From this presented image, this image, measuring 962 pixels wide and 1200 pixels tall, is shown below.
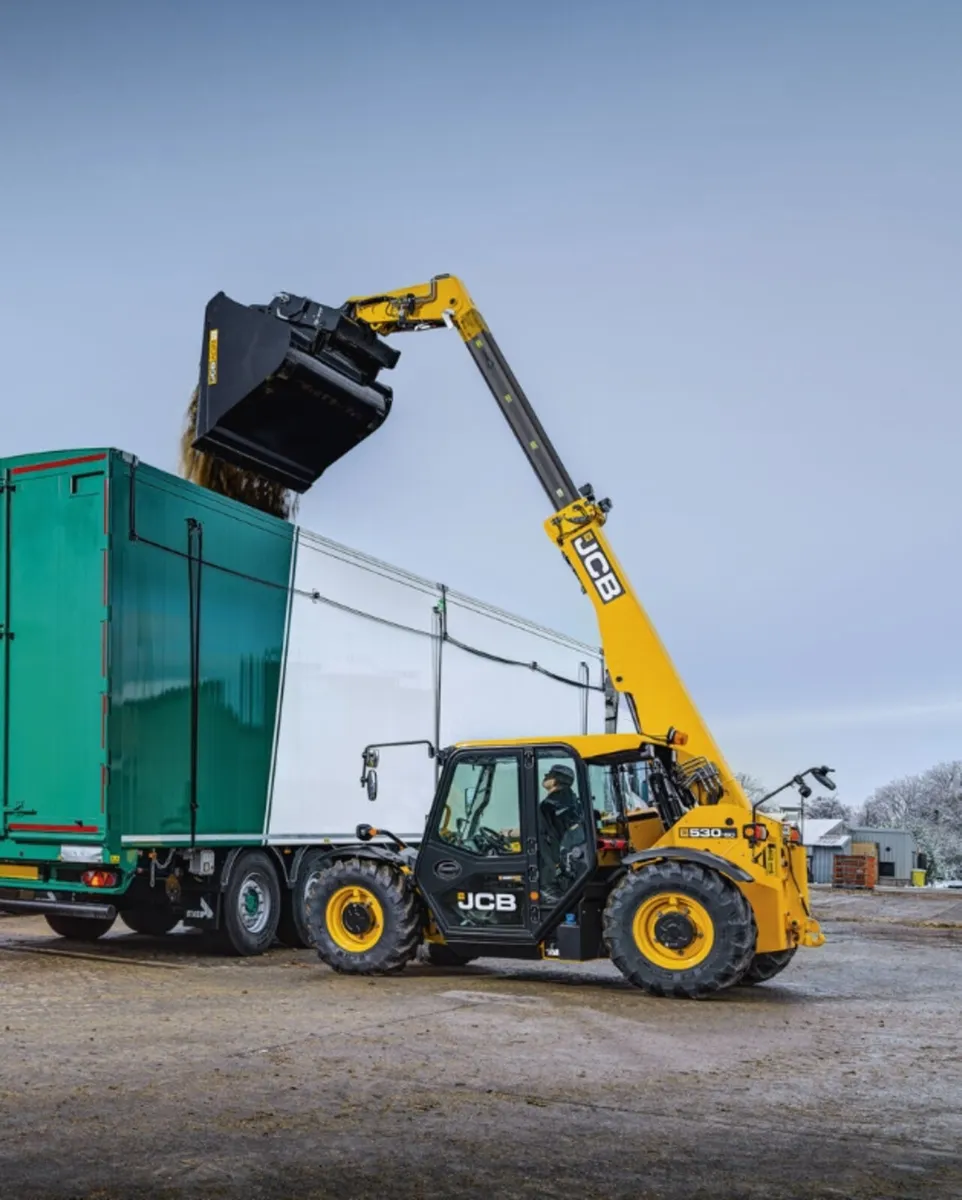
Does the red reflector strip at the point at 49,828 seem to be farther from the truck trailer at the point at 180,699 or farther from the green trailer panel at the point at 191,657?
the green trailer panel at the point at 191,657

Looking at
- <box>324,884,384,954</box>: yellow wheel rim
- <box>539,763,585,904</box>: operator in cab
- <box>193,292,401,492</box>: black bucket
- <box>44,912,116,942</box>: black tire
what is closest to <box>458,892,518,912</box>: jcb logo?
<box>539,763,585,904</box>: operator in cab

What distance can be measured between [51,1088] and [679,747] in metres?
5.77

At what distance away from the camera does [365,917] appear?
10133mm

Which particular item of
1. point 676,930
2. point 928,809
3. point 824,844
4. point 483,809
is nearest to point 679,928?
point 676,930

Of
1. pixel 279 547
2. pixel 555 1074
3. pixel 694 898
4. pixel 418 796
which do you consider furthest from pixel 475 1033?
pixel 418 796

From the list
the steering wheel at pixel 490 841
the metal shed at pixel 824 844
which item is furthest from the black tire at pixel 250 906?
the metal shed at pixel 824 844

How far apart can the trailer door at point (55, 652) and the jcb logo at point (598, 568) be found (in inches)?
147

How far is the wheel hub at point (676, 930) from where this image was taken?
896 cm

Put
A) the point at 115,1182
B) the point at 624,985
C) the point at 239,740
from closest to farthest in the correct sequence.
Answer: the point at 115,1182 < the point at 624,985 < the point at 239,740

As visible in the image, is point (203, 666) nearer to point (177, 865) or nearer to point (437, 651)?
point (177, 865)

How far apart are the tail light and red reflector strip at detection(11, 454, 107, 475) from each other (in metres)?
3.06

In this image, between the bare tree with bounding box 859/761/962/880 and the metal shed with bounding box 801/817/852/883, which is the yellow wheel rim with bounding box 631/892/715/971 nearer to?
the metal shed with bounding box 801/817/852/883

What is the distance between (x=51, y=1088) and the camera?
5.80 m

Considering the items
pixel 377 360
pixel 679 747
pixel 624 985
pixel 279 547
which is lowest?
pixel 624 985
